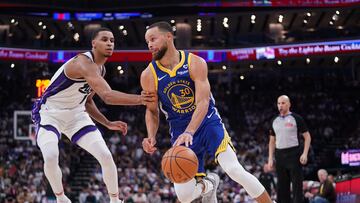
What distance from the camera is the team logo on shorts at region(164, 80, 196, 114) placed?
6801mm

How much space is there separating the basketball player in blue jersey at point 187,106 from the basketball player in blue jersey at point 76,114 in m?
0.77

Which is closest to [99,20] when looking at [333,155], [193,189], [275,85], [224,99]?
[224,99]

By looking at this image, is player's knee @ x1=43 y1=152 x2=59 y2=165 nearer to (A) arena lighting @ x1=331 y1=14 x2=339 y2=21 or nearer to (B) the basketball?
(B) the basketball

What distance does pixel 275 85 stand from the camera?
33.8 meters

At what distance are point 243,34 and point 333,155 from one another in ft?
41.4

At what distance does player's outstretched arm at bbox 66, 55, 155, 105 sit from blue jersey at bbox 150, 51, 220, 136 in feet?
0.64

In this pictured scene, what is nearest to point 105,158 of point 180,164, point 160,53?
point 160,53

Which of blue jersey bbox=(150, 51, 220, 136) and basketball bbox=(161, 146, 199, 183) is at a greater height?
blue jersey bbox=(150, 51, 220, 136)

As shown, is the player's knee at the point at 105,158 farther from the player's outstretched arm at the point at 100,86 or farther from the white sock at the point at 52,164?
the player's outstretched arm at the point at 100,86

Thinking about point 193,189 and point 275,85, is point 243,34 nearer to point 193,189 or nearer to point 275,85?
point 275,85

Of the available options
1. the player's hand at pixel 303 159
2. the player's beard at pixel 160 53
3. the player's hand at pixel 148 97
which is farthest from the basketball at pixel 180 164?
the player's hand at pixel 303 159

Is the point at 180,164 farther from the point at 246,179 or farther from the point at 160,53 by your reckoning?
the point at 160,53

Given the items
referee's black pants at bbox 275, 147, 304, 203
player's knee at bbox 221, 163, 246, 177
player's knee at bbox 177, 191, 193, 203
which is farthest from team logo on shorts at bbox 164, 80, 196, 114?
referee's black pants at bbox 275, 147, 304, 203

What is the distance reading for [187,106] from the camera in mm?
6895
